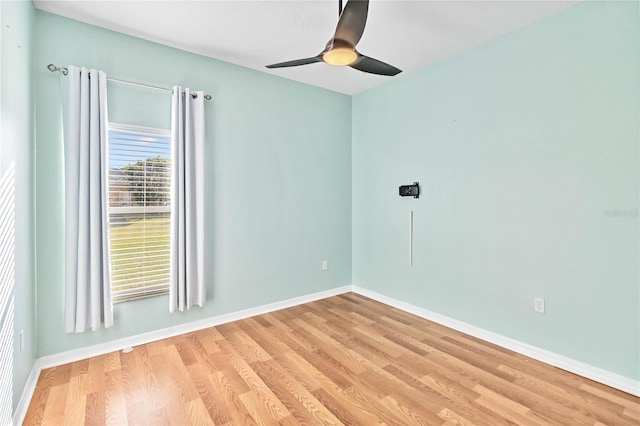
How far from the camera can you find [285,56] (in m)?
3.11

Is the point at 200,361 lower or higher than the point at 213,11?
lower

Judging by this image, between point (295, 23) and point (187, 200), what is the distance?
5.82 feet

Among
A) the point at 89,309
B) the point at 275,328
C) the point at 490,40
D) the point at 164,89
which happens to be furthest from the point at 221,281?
the point at 490,40

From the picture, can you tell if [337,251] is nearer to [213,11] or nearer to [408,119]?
[408,119]

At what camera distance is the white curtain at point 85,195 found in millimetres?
2373

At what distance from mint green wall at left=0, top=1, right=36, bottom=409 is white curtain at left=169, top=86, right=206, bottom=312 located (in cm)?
94

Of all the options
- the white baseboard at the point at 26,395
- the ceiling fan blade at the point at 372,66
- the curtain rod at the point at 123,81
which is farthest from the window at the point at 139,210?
the ceiling fan blade at the point at 372,66

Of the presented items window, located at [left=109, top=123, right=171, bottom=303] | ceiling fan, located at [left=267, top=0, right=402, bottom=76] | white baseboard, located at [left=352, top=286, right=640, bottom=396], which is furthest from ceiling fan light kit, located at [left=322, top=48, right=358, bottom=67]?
white baseboard, located at [left=352, top=286, right=640, bottom=396]

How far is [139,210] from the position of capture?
2.76 metres

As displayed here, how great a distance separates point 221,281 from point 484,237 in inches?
103

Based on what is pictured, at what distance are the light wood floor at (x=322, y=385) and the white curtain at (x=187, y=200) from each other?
1.62 ft

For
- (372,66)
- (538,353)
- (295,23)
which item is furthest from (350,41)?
(538,353)

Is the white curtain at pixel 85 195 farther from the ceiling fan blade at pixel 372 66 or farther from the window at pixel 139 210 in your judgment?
Result: the ceiling fan blade at pixel 372 66

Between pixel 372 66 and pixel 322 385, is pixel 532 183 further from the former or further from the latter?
pixel 322 385
